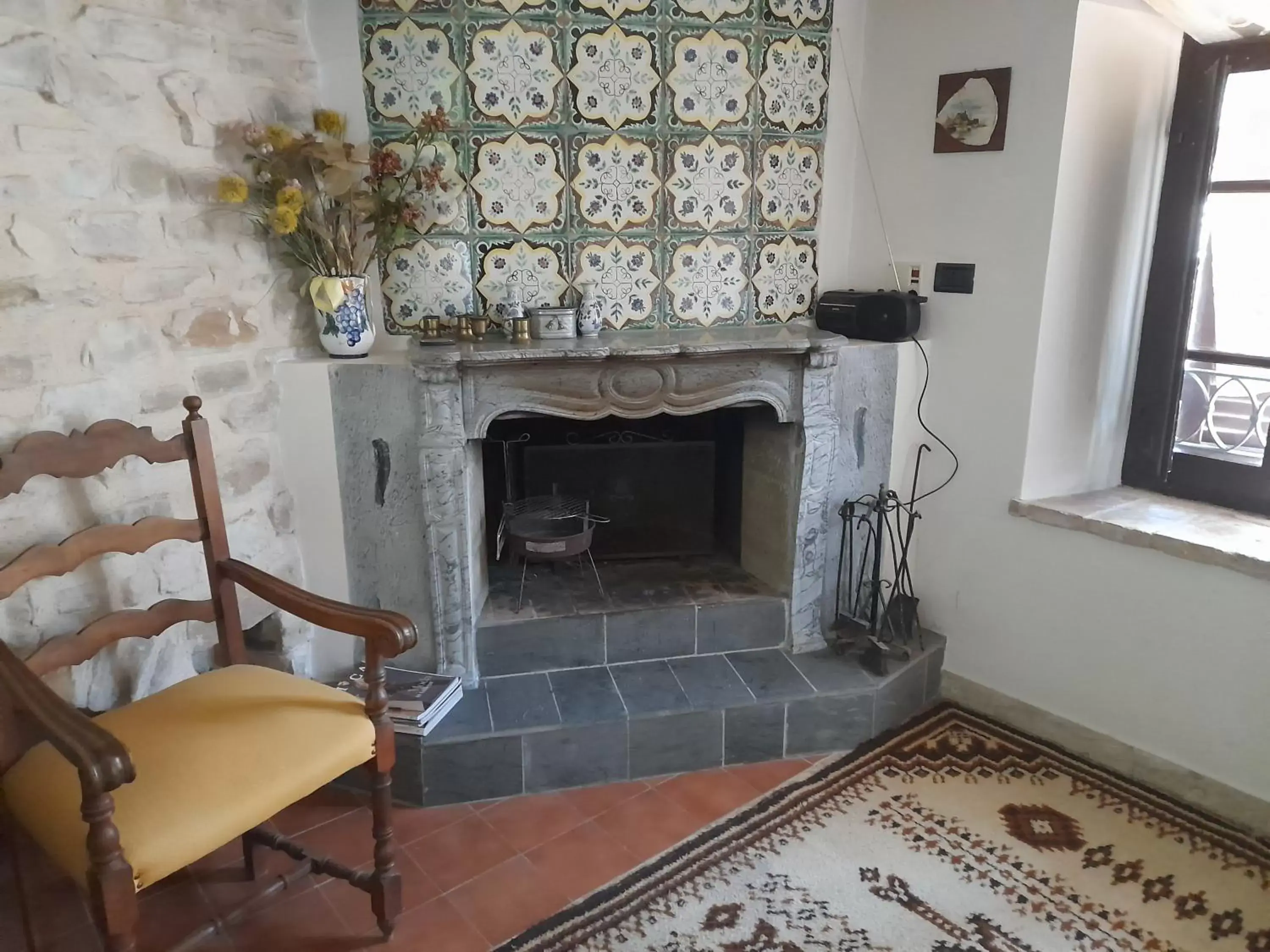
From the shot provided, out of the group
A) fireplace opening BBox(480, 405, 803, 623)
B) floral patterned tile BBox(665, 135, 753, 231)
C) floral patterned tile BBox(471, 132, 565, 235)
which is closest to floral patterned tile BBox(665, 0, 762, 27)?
floral patterned tile BBox(665, 135, 753, 231)

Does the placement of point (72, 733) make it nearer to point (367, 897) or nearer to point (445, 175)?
point (367, 897)

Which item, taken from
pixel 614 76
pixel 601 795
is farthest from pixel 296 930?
pixel 614 76

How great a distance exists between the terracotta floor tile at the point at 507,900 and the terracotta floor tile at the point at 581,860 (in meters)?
0.02

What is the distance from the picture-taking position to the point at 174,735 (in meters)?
1.52

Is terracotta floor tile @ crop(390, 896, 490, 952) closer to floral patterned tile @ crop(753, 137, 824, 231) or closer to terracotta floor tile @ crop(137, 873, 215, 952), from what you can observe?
terracotta floor tile @ crop(137, 873, 215, 952)

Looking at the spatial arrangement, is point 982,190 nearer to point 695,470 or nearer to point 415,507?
point 695,470

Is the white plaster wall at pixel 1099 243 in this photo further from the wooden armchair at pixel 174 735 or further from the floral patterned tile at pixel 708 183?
the wooden armchair at pixel 174 735

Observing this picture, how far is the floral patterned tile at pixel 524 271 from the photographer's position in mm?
2412

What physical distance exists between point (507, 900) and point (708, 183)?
6.34 feet

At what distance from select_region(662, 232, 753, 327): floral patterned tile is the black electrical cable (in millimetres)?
531

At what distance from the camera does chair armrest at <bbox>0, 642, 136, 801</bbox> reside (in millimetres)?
1170

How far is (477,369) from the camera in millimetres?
2166

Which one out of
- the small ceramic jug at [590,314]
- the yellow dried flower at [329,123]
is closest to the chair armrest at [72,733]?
the yellow dried flower at [329,123]

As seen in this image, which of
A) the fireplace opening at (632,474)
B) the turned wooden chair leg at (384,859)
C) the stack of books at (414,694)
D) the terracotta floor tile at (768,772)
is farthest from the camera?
the fireplace opening at (632,474)
